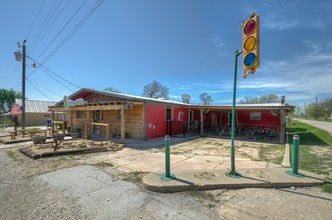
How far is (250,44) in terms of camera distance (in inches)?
150

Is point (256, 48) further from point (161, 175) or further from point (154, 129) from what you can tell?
point (154, 129)

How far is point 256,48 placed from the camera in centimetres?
365

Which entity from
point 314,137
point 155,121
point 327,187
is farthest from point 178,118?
point 327,187

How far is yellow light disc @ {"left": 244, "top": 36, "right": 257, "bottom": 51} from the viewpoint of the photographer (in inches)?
147

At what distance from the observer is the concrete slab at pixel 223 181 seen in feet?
13.2

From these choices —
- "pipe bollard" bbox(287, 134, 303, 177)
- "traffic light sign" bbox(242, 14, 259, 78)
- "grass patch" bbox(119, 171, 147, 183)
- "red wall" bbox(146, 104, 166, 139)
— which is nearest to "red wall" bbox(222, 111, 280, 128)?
"red wall" bbox(146, 104, 166, 139)

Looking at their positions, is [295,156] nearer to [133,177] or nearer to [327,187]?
[327,187]

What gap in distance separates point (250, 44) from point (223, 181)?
2908mm

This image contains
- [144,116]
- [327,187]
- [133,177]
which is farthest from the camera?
[144,116]

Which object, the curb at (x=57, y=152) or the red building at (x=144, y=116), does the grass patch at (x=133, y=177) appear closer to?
the curb at (x=57, y=152)

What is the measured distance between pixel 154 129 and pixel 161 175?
784cm

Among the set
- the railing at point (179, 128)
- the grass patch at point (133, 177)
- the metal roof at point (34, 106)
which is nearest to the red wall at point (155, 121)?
the railing at point (179, 128)

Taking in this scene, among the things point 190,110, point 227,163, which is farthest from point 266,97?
point 227,163

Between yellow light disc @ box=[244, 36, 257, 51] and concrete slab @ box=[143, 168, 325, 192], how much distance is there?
110 inches
